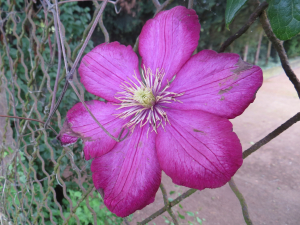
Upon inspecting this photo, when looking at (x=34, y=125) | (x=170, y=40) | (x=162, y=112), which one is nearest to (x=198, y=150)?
(x=162, y=112)

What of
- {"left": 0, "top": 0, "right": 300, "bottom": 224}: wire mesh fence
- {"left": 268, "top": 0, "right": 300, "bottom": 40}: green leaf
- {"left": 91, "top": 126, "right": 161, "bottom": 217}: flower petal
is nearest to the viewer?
{"left": 268, "top": 0, "right": 300, "bottom": 40}: green leaf

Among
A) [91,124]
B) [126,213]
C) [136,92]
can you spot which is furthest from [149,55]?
[126,213]

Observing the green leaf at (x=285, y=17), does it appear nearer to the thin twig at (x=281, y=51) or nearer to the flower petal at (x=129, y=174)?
the thin twig at (x=281, y=51)

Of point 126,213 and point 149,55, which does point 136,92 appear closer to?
point 149,55

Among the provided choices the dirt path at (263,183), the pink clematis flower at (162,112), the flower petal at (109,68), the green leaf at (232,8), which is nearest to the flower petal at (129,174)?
the pink clematis flower at (162,112)

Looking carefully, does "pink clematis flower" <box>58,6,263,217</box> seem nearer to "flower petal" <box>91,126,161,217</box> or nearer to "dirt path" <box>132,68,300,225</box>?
"flower petal" <box>91,126,161,217</box>

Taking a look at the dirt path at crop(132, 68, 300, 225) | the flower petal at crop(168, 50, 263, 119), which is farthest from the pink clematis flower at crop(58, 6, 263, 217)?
the dirt path at crop(132, 68, 300, 225)

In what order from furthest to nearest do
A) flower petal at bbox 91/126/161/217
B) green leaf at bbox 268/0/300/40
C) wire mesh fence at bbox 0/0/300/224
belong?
wire mesh fence at bbox 0/0/300/224
flower petal at bbox 91/126/161/217
green leaf at bbox 268/0/300/40
